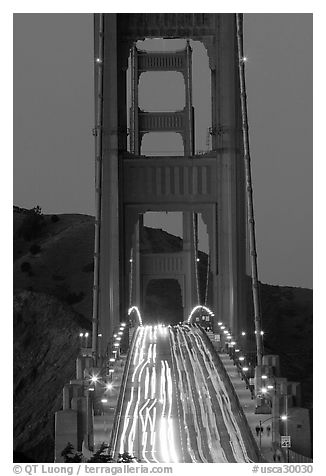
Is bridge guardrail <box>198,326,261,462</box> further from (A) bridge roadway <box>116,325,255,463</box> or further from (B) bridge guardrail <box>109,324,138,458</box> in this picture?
(B) bridge guardrail <box>109,324,138,458</box>

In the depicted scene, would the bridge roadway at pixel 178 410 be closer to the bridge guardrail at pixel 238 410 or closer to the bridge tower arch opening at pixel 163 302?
the bridge guardrail at pixel 238 410

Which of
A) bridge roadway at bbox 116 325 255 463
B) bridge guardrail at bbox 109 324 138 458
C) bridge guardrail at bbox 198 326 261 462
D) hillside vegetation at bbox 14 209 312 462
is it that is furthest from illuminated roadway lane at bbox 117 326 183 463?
hillside vegetation at bbox 14 209 312 462

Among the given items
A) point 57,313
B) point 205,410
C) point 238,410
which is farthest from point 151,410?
point 57,313

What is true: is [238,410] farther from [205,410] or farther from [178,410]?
[178,410]

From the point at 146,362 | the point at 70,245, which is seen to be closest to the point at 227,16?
the point at 146,362

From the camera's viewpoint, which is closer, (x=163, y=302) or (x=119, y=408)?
(x=119, y=408)
